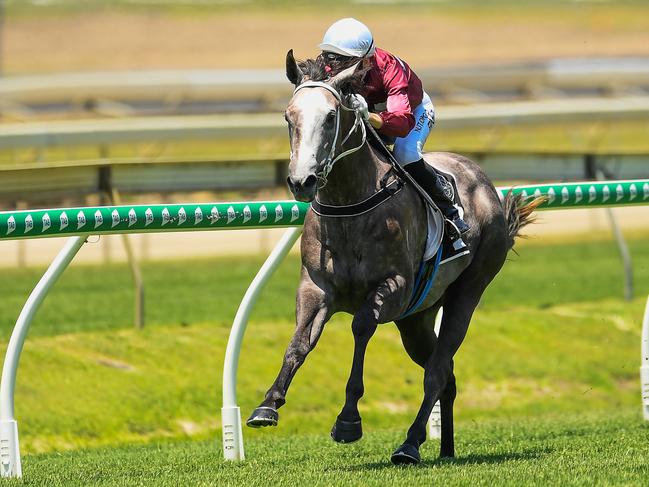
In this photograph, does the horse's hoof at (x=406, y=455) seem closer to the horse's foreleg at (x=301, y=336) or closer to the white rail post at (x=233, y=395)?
the horse's foreleg at (x=301, y=336)

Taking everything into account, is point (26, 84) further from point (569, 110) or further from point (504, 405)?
point (504, 405)

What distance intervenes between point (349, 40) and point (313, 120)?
0.54 metres

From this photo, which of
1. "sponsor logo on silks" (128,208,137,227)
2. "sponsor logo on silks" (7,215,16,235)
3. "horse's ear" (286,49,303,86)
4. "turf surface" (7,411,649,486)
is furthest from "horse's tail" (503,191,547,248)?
"sponsor logo on silks" (7,215,16,235)

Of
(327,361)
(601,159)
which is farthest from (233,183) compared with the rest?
(601,159)

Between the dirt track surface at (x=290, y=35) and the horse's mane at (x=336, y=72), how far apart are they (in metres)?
31.4

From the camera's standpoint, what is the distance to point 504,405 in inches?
394

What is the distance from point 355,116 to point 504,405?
15.4 feet

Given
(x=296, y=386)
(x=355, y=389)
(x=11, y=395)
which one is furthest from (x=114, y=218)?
(x=296, y=386)

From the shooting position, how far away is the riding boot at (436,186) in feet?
20.4

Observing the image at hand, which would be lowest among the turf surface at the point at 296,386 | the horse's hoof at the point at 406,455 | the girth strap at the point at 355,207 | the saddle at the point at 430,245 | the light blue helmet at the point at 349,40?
the turf surface at the point at 296,386

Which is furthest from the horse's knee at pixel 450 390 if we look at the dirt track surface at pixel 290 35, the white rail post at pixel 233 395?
the dirt track surface at pixel 290 35

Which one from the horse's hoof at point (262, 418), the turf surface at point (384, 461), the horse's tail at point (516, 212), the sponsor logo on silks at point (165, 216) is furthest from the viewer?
the horse's tail at point (516, 212)

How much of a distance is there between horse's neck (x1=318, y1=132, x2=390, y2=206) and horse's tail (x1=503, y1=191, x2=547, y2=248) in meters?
1.48

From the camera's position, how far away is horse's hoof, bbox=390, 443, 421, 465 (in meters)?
5.99
